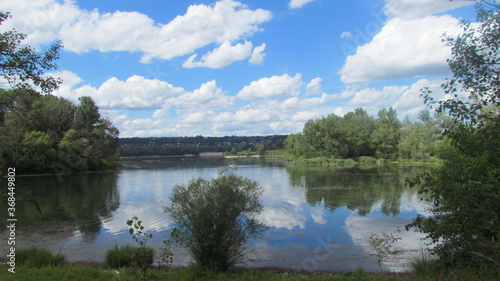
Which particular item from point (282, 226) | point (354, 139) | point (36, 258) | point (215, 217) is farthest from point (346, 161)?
point (36, 258)

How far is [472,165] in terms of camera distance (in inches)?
275

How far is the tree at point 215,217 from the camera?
29.3 ft

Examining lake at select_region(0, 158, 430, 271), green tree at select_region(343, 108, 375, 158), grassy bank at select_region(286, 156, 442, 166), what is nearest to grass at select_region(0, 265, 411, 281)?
lake at select_region(0, 158, 430, 271)

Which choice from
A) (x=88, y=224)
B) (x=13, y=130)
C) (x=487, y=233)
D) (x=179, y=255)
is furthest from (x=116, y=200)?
(x=13, y=130)

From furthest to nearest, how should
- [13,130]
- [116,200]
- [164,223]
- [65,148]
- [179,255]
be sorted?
[65,148] → [13,130] → [116,200] → [164,223] → [179,255]

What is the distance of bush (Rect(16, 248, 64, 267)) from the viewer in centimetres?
953

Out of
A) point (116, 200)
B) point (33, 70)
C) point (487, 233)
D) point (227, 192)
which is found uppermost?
point (33, 70)

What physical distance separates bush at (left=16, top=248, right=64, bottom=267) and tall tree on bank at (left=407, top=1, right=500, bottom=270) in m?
10.2

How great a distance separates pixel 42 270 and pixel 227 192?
499cm

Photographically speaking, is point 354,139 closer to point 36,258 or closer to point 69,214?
point 69,214

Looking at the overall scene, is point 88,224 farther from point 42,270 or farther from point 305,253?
point 305,253

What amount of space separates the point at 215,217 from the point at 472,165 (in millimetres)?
6166

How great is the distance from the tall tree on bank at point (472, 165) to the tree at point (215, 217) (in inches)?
175

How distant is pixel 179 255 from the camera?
484 inches
